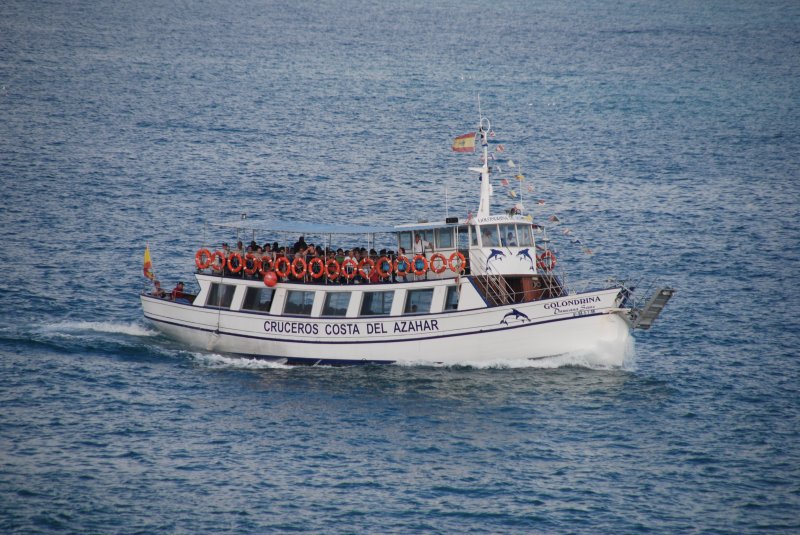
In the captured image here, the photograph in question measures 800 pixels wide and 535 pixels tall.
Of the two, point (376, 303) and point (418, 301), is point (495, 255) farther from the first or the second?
point (376, 303)

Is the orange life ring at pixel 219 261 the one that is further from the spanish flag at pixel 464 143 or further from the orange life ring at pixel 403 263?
the spanish flag at pixel 464 143

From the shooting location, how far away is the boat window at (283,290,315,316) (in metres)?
54.6

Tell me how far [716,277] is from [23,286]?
41944 millimetres

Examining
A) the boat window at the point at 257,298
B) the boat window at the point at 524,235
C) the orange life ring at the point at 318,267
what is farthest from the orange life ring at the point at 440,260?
the boat window at the point at 257,298

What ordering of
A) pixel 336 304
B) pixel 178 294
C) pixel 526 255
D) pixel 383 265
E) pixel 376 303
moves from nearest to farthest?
pixel 376 303
pixel 383 265
pixel 336 304
pixel 526 255
pixel 178 294

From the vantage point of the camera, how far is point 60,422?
4794 centimetres

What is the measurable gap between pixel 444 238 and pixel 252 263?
960 cm

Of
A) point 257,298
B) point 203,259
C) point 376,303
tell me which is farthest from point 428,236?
point 203,259

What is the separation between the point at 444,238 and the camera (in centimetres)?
5522

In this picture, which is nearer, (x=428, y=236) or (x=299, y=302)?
(x=299, y=302)

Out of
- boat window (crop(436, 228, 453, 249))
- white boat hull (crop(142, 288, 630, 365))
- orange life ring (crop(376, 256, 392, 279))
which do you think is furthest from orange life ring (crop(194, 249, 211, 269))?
boat window (crop(436, 228, 453, 249))

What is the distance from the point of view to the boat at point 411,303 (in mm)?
52250

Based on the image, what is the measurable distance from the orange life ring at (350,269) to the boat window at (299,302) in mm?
1906

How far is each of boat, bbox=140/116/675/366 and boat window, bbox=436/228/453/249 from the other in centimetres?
11
